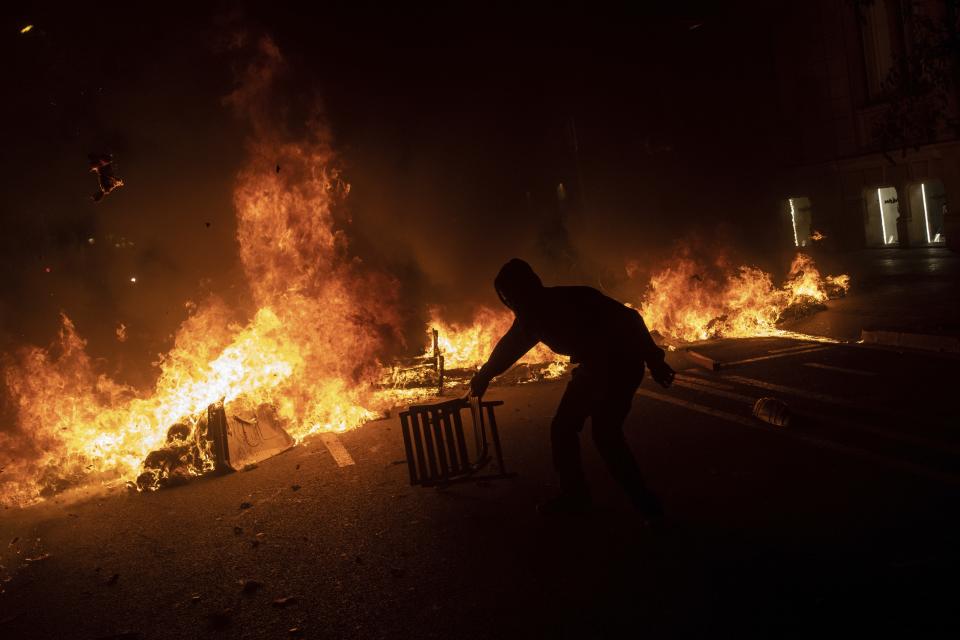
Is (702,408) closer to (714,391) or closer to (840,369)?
(714,391)

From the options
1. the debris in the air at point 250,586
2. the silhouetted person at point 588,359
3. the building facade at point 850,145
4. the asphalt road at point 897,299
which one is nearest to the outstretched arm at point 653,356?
the silhouetted person at point 588,359

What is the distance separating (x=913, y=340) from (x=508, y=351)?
7.66 m

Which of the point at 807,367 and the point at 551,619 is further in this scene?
the point at 807,367

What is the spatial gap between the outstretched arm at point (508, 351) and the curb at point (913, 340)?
23.2 feet

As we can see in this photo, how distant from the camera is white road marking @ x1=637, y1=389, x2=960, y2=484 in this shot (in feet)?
17.2

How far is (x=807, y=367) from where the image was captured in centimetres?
977

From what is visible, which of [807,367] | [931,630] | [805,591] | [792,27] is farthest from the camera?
[792,27]

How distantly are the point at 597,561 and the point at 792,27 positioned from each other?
27.2m

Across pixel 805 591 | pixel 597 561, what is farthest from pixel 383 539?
pixel 805 591

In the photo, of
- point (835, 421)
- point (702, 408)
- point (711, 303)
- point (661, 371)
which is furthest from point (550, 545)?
point (711, 303)

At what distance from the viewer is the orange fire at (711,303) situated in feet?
45.0

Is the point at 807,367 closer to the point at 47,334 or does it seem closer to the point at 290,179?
the point at 290,179

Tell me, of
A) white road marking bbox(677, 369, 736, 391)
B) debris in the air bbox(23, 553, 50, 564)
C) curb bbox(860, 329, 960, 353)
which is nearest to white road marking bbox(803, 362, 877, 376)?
white road marking bbox(677, 369, 736, 391)

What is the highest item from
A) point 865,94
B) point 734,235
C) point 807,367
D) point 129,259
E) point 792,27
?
point 792,27
